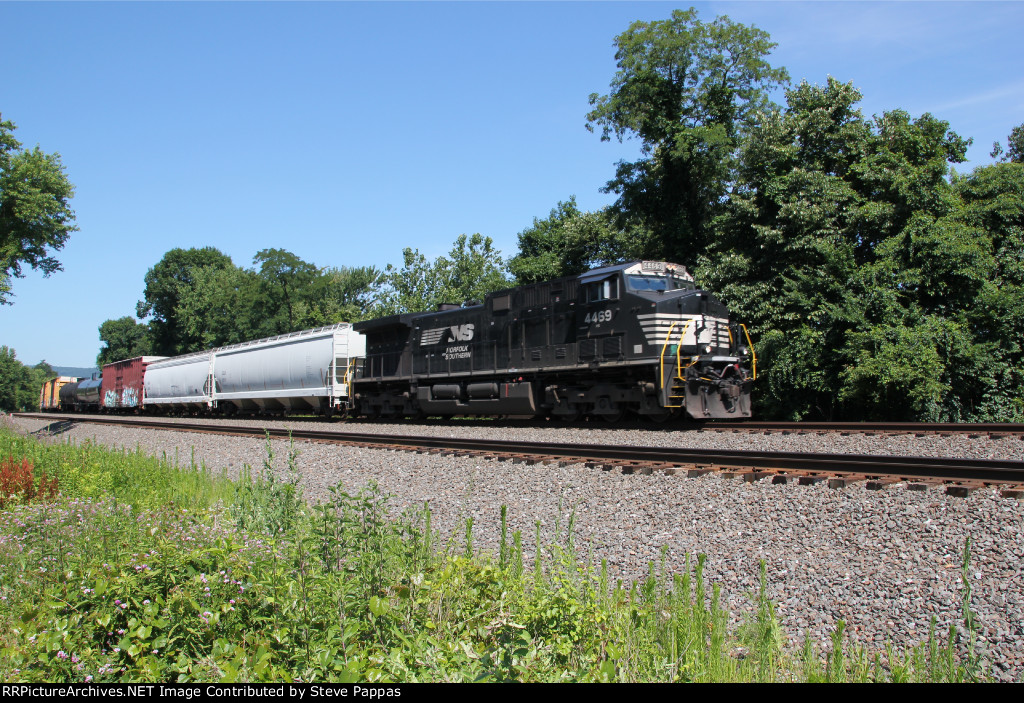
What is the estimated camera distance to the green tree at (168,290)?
90.5m

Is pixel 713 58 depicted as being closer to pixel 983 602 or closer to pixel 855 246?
pixel 855 246

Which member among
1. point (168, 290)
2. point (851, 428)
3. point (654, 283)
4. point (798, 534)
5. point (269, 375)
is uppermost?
point (168, 290)

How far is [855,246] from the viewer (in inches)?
803

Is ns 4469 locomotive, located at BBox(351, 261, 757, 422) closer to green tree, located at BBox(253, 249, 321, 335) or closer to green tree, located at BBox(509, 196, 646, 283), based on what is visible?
green tree, located at BBox(509, 196, 646, 283)

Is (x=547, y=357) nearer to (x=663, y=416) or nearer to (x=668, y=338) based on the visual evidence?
(x=663, y=416)

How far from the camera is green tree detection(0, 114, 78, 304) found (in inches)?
1407

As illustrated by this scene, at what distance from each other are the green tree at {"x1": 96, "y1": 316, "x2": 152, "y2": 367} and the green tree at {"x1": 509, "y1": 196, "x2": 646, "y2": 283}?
8032cm

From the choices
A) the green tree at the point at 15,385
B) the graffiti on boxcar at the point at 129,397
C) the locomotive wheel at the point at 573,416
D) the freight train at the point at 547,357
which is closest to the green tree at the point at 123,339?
the green tree at the point at 15,385

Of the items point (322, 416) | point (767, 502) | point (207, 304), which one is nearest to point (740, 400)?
point (767, 502)

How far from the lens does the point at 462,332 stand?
2197 cm

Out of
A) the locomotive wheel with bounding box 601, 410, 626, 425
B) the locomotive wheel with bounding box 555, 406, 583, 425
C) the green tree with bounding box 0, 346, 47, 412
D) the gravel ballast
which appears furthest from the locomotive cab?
the green tree with bounding box 0, 346, 47, 412

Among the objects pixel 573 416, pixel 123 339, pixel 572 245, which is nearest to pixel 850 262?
pixel 573 416

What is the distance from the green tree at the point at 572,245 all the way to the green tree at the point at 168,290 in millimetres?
61268

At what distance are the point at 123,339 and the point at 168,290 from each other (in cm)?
2422
